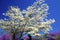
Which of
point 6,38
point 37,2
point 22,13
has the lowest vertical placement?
point 6,38

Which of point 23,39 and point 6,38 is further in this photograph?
point 6,38

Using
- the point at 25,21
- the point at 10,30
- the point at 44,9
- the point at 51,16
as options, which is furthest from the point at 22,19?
the point at 51,16

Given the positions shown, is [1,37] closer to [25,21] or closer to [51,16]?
[25,21]

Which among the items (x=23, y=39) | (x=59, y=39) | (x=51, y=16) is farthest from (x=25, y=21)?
(x=59, y=39)

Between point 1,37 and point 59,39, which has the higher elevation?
point 1,37

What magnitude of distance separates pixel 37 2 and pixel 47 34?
1057mm

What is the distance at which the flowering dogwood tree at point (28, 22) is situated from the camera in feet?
13.7

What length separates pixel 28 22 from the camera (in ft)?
13.9

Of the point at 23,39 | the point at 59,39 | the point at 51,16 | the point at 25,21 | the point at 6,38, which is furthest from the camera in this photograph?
the point at 6,38

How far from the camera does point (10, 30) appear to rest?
426 centimetres

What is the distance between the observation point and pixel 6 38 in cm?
532

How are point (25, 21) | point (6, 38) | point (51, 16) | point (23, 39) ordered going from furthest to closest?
point (6, 38)
point (51, 16)
point (23, 39)
point (25, 21)

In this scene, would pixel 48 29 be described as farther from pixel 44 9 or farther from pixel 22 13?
pixel 22 13

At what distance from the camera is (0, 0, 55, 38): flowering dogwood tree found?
4.19 metres
